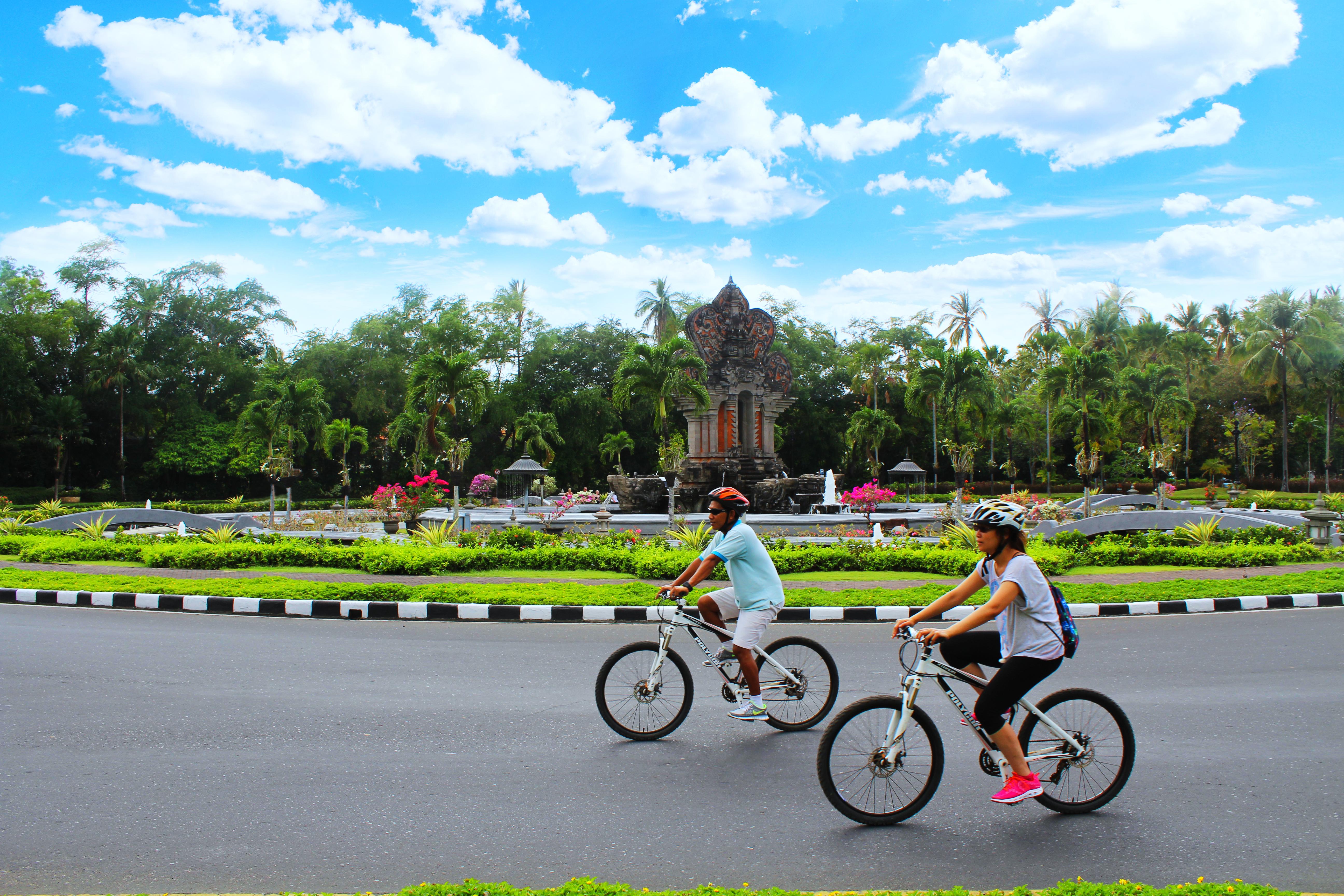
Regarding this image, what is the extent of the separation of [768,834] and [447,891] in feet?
4.58

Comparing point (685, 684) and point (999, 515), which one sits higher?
point (999, 515)

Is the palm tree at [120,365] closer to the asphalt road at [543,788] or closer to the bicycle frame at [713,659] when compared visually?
the asphalt road at [543,788]

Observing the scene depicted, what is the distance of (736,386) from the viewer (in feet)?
93.7

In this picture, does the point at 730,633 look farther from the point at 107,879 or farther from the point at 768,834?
the point at 107,879

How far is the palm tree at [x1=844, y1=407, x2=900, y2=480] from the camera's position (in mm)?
42875

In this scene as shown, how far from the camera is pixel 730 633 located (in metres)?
5.18

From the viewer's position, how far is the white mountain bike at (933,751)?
3.73 meters

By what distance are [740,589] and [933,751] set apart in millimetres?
1652

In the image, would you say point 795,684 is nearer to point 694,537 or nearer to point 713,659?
point 713,659

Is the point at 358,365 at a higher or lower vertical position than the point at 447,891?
higher

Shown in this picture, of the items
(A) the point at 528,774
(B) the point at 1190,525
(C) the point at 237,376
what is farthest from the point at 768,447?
(C) the point at 237,376

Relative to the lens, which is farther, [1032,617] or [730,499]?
[730,499]

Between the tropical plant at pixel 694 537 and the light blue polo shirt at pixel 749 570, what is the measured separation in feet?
27.2

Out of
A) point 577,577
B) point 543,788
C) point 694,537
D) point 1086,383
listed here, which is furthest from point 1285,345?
point 543,788
